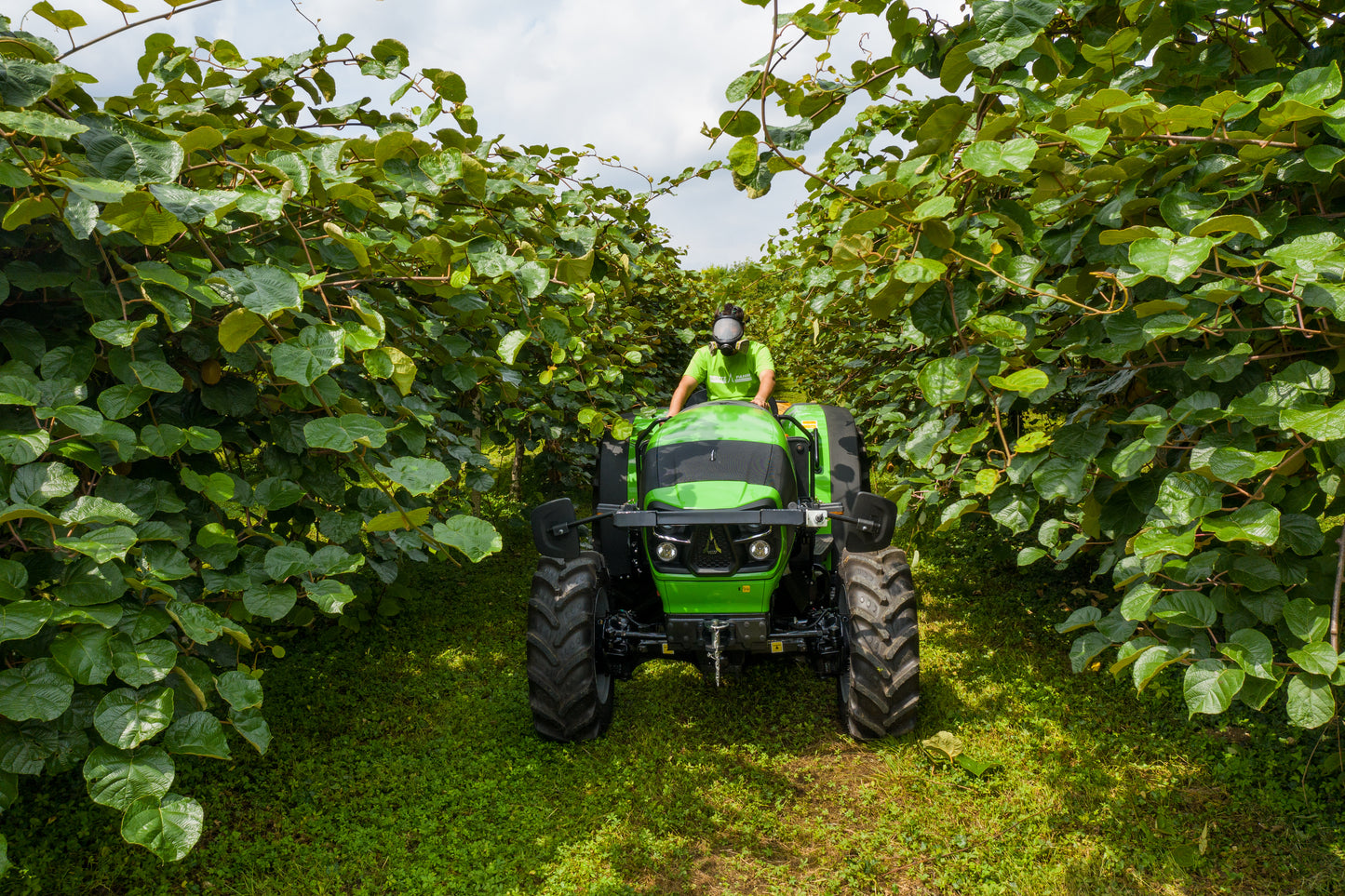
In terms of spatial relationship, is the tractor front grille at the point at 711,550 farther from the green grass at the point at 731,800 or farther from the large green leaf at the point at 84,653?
the large green leaf at the point at 84,653

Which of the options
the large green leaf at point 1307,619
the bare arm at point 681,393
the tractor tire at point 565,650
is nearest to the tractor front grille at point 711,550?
the tractor tire at point 565,650

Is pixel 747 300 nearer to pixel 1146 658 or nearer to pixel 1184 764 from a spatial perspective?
pixel 1184 764

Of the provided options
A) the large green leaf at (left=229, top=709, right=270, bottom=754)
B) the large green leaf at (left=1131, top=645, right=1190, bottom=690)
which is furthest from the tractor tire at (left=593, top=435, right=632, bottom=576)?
the large green leaf at (left=1131, top=645, right=1190, bottom=690)

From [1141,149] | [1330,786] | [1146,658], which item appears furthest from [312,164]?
[1330,786]

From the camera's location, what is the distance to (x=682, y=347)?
9.34 metres

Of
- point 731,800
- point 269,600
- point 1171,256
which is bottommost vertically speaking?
point 731,800

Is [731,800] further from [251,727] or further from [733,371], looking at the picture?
[733,371]

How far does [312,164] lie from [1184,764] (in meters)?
3.98

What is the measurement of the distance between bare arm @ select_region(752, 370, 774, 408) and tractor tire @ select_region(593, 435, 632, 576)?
0.95 meters

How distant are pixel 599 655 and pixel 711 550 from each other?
750 millimetres

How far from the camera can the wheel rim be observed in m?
3.41

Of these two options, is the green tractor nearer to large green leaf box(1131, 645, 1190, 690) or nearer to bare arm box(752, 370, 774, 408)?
bare arm box(752, 370, 774, 408)

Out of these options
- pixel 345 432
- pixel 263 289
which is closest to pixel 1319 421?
pixel 345 432

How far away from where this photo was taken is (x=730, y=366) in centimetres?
560
